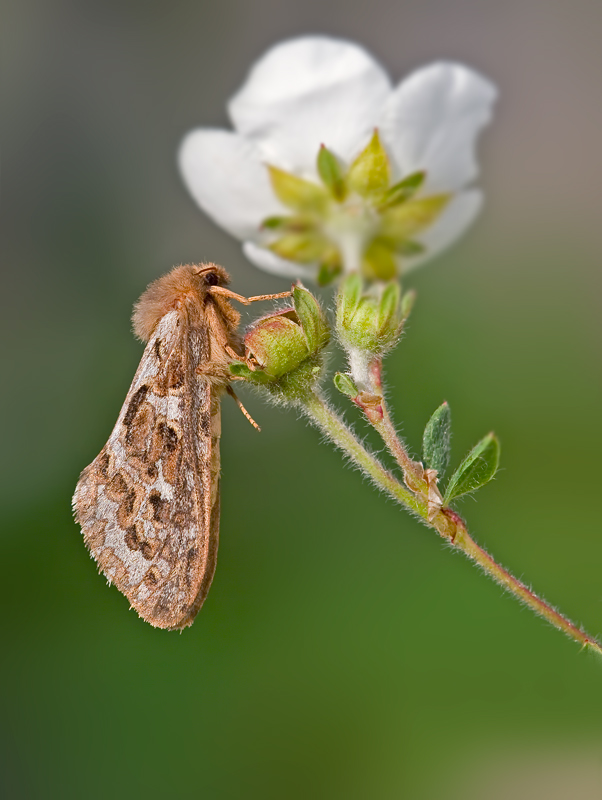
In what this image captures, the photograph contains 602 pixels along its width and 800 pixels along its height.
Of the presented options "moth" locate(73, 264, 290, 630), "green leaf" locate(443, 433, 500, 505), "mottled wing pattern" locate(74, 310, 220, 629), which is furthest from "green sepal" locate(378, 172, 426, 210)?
"green leaf" locate(443, 433, 500, 505)

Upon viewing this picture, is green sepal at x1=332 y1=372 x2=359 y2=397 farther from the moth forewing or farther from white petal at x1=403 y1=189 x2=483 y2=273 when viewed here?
white petal at x1=403 y1=189 x2=483 y2=273

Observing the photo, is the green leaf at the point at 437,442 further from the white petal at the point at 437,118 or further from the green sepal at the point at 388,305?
the white petal at the point at 437,118

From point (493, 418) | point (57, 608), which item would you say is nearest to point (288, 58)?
point (493, 418)

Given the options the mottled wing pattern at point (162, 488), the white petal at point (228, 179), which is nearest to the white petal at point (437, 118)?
the white petal at point (228, 179)

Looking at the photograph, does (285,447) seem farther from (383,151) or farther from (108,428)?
(383,151)

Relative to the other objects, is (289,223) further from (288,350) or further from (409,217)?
(288,350)

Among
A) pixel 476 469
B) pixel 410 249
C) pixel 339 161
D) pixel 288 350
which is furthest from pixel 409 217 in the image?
pixel 476 469
